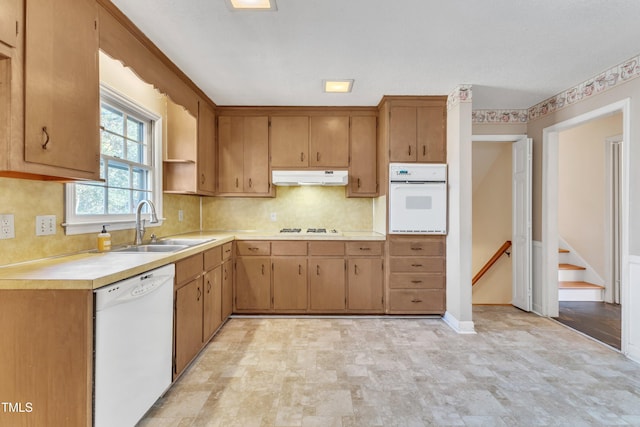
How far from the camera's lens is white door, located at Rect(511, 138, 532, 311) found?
379 cm

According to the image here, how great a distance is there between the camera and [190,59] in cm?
262

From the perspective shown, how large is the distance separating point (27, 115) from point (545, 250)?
4.55 meters

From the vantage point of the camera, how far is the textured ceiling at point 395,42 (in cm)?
196

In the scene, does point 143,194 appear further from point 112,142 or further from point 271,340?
point 271,340

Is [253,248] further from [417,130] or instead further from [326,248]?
[417,130]

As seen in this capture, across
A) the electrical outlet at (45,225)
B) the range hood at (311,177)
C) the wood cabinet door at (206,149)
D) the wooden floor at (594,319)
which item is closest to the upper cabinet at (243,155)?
the wood cabinet door at (206,149)

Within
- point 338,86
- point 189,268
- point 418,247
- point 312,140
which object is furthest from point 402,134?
point 189,268

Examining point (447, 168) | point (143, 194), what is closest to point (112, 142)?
point (143, 194)

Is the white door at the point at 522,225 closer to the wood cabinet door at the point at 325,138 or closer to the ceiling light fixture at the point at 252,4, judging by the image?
the wood cabinet door at the point at 325,138

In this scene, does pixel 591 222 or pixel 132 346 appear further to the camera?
pixel 591 222

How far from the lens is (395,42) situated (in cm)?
233

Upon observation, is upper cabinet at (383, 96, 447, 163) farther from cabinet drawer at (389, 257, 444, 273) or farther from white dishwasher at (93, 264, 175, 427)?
white dishwasher at (93, 264, 175, 427)

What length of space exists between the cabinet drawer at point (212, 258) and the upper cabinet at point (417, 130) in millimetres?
2080

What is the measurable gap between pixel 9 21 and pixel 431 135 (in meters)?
3.34
